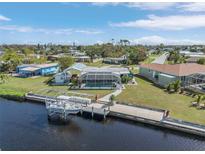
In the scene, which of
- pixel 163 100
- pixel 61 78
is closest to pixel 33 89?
pixel 61 78

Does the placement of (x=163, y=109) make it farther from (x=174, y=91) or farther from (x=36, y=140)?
(x=36, y=140)

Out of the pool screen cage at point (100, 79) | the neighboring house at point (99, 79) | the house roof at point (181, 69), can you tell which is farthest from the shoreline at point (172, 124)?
the house roof at point (181, 69)

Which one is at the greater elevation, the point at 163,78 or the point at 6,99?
the point at 163,78

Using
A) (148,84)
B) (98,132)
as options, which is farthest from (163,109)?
(148,84)

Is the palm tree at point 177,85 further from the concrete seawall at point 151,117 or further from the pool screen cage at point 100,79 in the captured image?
the concrete seawall at point 151,117

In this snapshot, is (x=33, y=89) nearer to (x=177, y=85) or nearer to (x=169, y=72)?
(x=177, y=85)

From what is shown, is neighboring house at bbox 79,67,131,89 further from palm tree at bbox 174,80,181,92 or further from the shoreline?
the shoreline

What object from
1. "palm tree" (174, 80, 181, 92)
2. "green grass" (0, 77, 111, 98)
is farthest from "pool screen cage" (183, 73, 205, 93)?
"green grass" (0, 77, 111, 98)

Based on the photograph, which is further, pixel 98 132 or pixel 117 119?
pixel 117 119

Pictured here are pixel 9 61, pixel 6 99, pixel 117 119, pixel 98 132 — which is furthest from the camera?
pixel 9 61
